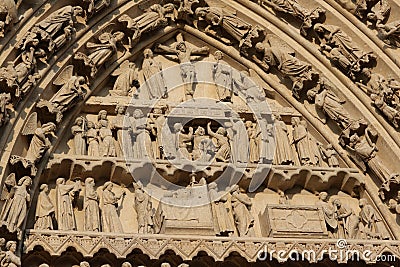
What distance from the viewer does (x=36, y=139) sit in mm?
9469

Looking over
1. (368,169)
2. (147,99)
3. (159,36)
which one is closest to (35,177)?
(147,99)

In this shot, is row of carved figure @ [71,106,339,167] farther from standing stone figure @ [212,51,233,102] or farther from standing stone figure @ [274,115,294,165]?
standing stone figure @ [212,51,233,102]

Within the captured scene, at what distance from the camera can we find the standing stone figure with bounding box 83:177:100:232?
9281 millimetres

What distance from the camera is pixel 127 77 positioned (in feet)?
35.3

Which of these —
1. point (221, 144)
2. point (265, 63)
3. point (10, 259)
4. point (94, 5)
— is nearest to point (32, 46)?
point (94, 5)

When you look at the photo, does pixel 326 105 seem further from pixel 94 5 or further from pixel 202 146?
pixel 94 5

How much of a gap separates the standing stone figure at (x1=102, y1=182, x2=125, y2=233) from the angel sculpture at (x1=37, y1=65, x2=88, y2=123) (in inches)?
34.0

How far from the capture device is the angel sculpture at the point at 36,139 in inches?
368

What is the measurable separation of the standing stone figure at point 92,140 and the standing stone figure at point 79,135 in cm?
5

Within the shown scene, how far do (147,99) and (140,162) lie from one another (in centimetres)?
106

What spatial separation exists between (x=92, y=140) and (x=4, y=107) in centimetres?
120

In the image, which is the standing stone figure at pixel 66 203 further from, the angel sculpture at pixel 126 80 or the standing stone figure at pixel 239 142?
the standing stone figure at pixel 239 142

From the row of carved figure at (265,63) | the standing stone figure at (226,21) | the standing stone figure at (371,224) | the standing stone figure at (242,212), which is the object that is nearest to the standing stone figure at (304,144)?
the row of carved figure at (265,63)

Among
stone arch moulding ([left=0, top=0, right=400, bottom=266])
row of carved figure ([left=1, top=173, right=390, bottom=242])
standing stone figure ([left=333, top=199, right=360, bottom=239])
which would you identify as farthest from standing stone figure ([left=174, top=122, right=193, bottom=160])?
standing stone figure ([left=333, top=199, right=360, bottom=239])
